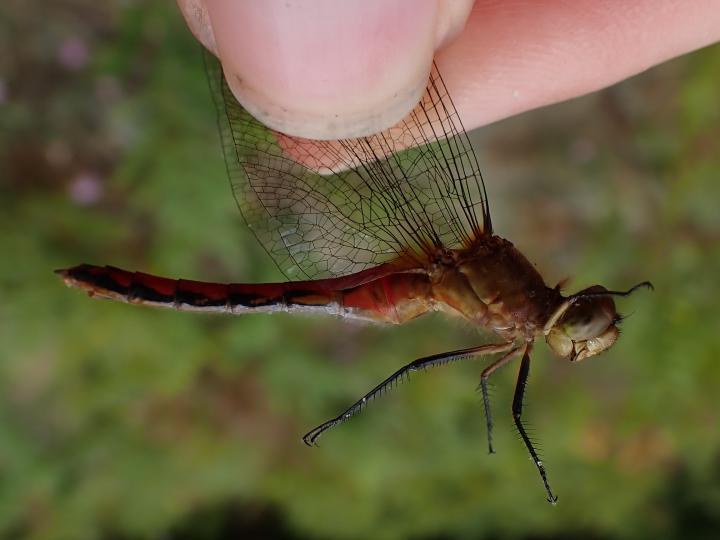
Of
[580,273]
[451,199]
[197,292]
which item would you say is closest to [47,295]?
[197,292]

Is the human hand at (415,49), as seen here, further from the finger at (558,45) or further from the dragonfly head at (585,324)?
the dragonfly head at (585,324)

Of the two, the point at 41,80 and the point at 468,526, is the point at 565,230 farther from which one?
the point at 41,80

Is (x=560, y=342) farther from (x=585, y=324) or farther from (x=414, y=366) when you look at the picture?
(x=414, y=366)

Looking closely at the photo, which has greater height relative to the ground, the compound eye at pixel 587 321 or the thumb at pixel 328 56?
the thumb at pixel 328 56

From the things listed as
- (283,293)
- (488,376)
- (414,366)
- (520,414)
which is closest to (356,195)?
(283,293)

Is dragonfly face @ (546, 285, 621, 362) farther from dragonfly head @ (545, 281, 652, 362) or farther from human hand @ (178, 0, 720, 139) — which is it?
human hand @ (178, 0, 720, 139)

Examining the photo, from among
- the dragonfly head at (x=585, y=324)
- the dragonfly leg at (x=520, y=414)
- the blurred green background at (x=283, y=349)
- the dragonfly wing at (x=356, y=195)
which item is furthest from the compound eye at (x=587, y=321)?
the blurred green background at (x=283, y=349)
